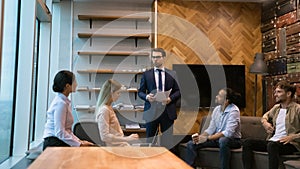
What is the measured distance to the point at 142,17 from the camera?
19.5 ft

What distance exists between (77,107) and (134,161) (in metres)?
4.13

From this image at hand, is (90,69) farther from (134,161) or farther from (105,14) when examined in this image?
(134,161)

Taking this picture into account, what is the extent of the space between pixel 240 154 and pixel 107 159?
96.7 inches

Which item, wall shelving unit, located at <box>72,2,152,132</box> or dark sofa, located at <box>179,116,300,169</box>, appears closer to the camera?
dark sofa, located at <box>179,116,300,169</box>

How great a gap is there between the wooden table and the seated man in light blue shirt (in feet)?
6.38

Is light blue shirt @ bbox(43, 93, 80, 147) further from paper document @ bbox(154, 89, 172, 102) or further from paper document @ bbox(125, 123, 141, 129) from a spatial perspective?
paper document @ bbox(125, 123, 141, 129)

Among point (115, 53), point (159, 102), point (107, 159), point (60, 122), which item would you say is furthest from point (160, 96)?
point (115, 53)

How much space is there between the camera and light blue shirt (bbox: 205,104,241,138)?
4.11 m

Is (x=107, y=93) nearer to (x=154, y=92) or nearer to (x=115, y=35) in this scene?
(x=154, y=92)

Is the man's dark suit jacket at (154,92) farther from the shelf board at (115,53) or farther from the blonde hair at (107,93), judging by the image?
the shelf board at (115,53)

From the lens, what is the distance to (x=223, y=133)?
13.6 ft

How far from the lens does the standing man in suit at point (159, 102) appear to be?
Answer: 3758 mm

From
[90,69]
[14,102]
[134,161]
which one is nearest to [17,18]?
[14,102]

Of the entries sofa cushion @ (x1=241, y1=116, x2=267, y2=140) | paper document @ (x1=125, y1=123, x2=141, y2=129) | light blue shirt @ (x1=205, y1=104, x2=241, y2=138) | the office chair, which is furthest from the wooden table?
paper document @ (x1=125, y1=123, x2=141, y2=129)
